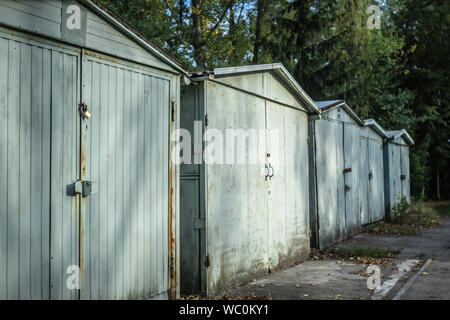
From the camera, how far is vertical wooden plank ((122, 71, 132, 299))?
14.9ft

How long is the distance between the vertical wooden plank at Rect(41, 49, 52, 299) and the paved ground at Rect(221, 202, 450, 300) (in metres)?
2.72

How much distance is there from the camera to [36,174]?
12.1 ft

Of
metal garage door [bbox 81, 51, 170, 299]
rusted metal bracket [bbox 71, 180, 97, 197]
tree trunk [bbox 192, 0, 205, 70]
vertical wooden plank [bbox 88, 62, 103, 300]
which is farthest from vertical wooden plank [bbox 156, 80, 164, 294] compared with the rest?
tree trunk [bbox 192, 0, 205, 70]

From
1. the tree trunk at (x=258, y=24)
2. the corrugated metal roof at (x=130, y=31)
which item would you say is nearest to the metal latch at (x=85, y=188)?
the corrugated metal roof at (x=130, y=31)

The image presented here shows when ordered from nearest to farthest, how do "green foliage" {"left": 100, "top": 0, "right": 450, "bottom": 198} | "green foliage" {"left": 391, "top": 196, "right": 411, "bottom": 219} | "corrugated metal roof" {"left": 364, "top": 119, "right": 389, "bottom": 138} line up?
"corrugated metal roof" {"left": 364, "top": 119, "right": 389, "bottom": 138}
"green foliage" {"left": 391, "top": 196, "right": 411, "bottom": 219}
"green foliage" {"left": 100, "top": 0, "right": 450, "bottom": 198}

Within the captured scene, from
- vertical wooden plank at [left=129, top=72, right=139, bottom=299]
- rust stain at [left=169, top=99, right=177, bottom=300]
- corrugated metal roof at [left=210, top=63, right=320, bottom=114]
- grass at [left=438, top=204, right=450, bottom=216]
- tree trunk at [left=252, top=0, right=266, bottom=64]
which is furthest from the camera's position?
tree trunk at [left=252, top=0, right=266, bottom=64]

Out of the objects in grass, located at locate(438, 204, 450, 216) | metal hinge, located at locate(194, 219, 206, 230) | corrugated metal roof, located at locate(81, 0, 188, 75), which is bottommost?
grass, located at locate(438, 204, 450, 216)

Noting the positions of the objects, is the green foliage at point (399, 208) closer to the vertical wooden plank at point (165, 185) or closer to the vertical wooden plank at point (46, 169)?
the vertical wooden plank at point (165, 185)

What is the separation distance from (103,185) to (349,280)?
4115 millimetres

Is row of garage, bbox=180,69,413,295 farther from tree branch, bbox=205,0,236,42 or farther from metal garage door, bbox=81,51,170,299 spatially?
tree branch, bbox=205,0,236,42

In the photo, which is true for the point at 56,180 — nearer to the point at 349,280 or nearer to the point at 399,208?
the point at 349,280
